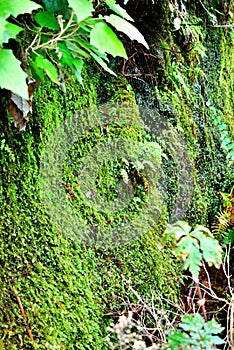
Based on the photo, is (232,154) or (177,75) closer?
(177,75)

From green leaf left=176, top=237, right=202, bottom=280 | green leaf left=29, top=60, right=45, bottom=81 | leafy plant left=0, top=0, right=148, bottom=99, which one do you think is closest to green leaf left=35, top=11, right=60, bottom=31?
leafy plant left=0, top=0, right=148, bottom=99

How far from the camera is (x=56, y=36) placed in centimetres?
142

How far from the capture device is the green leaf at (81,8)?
1.12m

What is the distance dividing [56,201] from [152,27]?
64.3 inches

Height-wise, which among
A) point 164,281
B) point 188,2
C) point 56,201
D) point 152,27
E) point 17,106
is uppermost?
point 188,2

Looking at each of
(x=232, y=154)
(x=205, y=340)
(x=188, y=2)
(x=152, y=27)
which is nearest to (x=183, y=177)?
(x=232, y=154)

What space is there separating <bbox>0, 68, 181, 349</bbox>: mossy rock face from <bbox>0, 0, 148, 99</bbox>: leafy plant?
30 centimetres

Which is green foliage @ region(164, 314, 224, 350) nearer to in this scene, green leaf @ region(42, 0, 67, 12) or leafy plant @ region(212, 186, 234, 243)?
green leaf @ region(42, 0, 67, 12)

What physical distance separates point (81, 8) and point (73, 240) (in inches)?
43.3

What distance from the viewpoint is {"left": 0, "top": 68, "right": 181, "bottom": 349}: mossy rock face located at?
5.07ft

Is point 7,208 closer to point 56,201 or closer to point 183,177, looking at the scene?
point 56,201

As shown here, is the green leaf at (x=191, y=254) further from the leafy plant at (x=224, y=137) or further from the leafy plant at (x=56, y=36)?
the leafy plant at (x=224, y=137)

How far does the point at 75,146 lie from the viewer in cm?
202

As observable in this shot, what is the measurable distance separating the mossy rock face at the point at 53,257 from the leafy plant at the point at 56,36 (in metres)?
0.30
